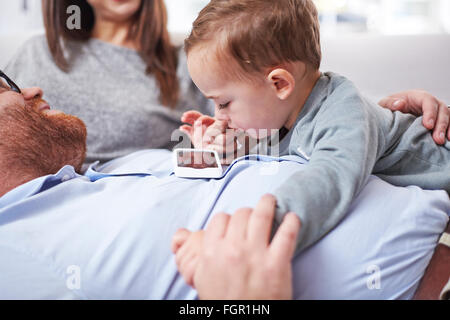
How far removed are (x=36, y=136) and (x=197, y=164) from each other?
374 mm

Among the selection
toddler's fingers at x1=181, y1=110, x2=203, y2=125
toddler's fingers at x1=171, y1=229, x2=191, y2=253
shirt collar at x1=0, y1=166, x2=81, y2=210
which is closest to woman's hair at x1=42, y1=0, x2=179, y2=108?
toddler's fingers at x1=181, y1=110, x2=203, y2=125

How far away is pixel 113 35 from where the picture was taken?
5.08 ft

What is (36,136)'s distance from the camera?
0.96 meters

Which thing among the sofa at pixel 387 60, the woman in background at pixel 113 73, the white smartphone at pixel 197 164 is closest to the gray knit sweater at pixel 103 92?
the woman in background at pixel 113 73

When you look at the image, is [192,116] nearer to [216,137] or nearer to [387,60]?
[216,137]

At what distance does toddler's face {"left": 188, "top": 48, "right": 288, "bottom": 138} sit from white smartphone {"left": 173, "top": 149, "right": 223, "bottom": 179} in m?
0.10

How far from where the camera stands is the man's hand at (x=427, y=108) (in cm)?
94

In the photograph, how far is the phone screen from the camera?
0.92m

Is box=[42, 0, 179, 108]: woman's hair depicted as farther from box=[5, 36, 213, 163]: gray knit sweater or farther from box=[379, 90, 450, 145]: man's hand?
box=[379, 90, 450, 145]: man's hand

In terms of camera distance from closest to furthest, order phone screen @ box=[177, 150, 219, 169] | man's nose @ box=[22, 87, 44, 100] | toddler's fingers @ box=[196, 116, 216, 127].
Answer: phone screen @ box=[177, 150, 219, 169] → man's nose @ box=[22, 87, 44, 100] → toddler's fingers @ box=[196, 116, 216, 127]

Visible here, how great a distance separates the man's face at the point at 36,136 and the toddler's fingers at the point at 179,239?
0.48 meters

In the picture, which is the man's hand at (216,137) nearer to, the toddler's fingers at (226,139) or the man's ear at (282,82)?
the toddler's fingers at (226,139)

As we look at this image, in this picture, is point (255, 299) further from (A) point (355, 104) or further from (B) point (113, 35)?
(B) point (113, 35)
